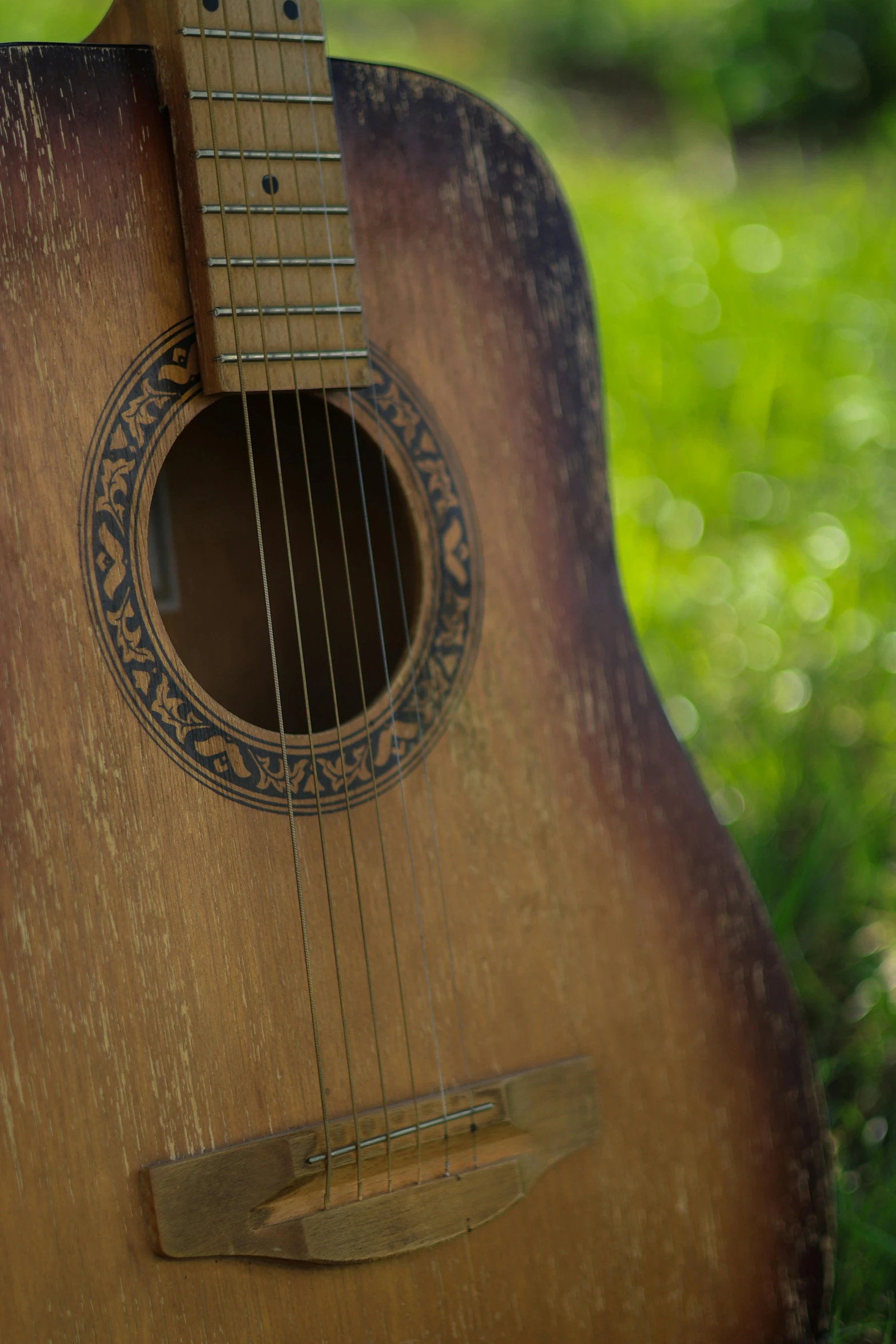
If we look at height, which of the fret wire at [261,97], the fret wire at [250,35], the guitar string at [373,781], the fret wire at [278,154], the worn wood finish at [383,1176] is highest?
the fret wire at [250,35]

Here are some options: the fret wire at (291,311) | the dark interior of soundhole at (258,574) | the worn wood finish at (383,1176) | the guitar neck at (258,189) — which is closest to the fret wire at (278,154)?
the guitar neck at (258,189)

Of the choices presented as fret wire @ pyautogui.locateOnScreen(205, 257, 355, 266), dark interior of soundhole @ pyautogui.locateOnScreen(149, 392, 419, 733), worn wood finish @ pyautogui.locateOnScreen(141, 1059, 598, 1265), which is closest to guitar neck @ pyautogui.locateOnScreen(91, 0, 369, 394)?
fret wire @ pyautogui.locateOnScreen(205, 257, 355, 266)

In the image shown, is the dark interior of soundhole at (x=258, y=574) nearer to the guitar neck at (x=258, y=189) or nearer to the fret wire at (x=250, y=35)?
the guitar neck at (x=258, y=189)

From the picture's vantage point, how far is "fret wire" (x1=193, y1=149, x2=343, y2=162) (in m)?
0.82

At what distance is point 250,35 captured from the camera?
2.83 feet

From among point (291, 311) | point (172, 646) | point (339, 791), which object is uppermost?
point (291, 311)

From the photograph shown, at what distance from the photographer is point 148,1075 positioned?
0.76 m

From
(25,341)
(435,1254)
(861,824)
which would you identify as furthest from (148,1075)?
(861,824)

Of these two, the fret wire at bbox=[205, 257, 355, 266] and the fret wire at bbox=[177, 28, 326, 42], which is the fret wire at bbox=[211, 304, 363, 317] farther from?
the fret wire at bbox=[177, 28, 326, 42]

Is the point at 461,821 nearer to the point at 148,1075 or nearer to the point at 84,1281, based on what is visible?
the point at 148,1075

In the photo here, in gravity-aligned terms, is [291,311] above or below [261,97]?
below

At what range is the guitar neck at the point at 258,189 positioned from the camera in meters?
0.82

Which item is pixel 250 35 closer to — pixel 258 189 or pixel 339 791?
pixel 258 189

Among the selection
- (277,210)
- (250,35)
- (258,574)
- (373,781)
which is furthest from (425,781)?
(250,35)
